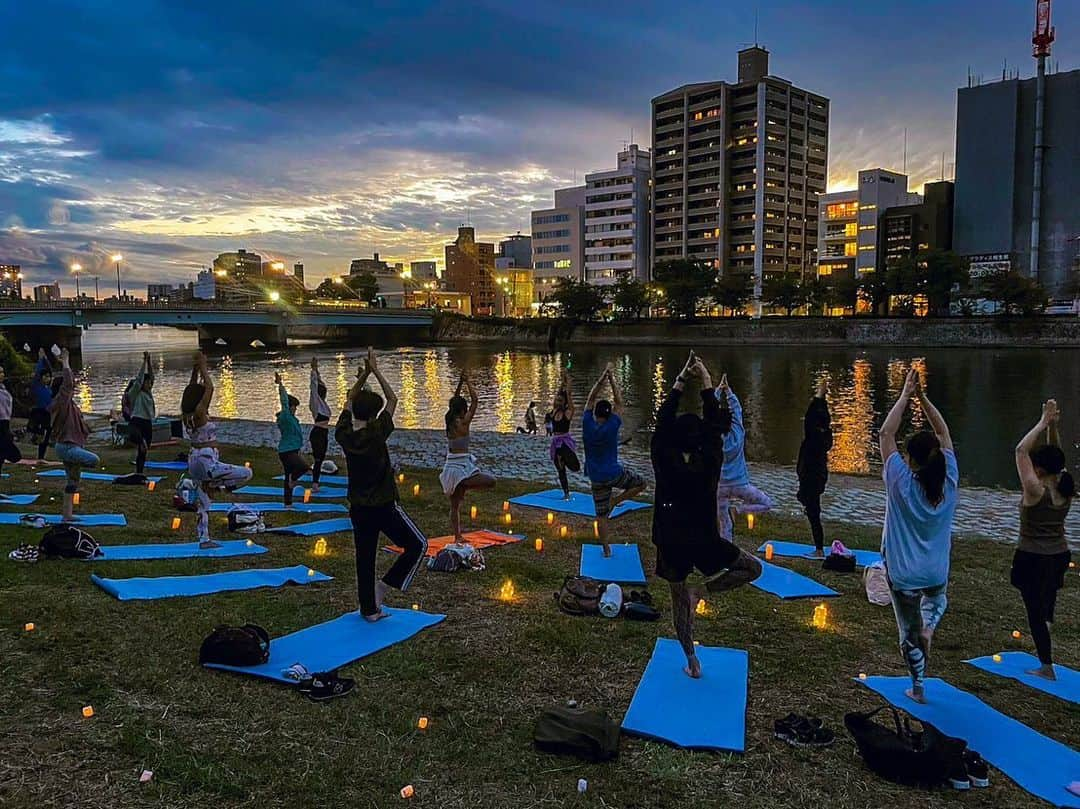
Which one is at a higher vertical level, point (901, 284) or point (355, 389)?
point (901, 284)

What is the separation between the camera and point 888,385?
44.4 metres

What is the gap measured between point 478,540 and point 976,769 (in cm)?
678

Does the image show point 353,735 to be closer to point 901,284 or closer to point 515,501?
point 515,501

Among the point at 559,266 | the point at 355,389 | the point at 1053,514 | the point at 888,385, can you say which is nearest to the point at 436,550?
the point at 355,389

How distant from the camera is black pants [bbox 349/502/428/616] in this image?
6.50 m

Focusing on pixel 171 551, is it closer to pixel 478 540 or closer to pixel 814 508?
pixel 478 540

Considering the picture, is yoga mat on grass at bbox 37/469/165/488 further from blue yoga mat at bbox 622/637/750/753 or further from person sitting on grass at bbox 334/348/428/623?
blue yoga mat at bbox 622/637/750/753

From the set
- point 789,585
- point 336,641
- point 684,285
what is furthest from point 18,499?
point 684,285

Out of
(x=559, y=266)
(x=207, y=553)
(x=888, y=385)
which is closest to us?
(x=207, y=553)

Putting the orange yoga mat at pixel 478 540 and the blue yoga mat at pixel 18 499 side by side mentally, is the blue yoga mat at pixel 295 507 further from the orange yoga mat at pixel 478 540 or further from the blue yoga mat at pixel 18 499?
the blue yoga mat at pixel 18 499

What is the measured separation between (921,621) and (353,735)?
168 inches

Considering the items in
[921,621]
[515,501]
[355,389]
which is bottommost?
[515,501]

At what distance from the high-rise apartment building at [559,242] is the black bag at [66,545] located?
138907mm

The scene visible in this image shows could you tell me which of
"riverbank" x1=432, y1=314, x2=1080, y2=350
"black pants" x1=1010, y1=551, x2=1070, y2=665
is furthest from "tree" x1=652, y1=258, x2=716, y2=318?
"black pants" x1=1010, y1=551, x2=1070, y2=665
